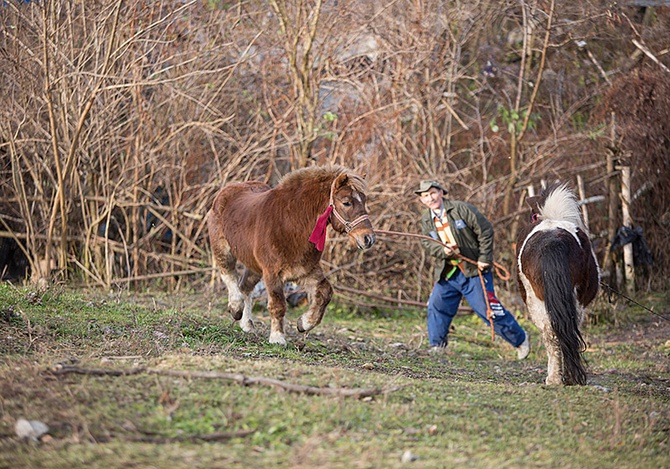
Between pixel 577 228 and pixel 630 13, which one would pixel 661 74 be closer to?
pixel 630 13

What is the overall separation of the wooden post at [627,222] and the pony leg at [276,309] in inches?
272

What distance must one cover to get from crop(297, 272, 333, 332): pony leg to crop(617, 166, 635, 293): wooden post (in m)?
6.55

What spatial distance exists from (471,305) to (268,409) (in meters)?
5.18

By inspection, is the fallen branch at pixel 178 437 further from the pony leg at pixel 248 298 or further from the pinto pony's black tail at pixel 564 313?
the pony leg at pixel 248 298

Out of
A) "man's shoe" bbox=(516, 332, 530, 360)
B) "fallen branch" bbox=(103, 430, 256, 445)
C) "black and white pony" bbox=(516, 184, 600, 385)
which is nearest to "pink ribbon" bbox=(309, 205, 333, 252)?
"black and white pony" bbox=(516, 184, 600, 385)

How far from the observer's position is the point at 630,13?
49.8 ft

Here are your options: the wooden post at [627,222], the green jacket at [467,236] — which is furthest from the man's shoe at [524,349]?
the wooden post at [627,222]

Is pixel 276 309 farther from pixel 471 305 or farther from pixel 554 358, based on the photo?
pixel 471 305

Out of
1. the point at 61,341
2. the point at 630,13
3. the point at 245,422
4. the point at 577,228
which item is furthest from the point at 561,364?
the point at 630,13

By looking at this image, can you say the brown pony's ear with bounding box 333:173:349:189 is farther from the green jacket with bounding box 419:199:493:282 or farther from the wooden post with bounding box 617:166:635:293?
the wooden post with bounding box 617:166:635:293

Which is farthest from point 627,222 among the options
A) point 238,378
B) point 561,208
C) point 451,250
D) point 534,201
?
point 238,378

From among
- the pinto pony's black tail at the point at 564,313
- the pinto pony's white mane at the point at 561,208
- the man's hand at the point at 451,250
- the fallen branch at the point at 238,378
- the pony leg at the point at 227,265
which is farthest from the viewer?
the man's hand at the point at 451,250

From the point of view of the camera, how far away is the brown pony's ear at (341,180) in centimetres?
743

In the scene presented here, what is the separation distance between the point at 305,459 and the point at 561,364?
3.47m
